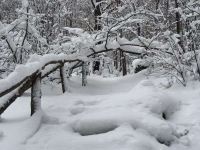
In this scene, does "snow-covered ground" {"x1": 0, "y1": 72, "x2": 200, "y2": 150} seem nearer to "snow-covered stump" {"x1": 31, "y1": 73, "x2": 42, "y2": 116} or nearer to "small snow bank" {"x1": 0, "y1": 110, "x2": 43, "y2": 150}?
"small snow bank" {"x1": 0, "y1": 110, "x2": 43, "y2": 150}

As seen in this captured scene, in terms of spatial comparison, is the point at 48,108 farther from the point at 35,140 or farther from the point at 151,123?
the point at 151,123

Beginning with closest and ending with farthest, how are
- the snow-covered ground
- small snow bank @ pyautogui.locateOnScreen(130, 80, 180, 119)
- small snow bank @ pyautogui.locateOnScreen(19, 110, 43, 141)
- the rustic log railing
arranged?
the snow-covered ground, small snow bank @ pyautogui.locateOnScreen(19, 110, 43, 141), the rustic log railing, small snow bank @ pyautogui.locateOnScreen(130, 80, 180, 119)

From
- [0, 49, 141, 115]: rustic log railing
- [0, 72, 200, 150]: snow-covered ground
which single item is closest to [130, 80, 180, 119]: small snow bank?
[0, 72, 200, 150]: snow-covered ground

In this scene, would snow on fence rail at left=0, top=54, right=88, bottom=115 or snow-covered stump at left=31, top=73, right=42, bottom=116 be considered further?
snow-covered stump at left=31, top=73, right=42, bottom=116

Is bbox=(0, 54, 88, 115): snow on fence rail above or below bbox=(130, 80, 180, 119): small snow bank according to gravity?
above

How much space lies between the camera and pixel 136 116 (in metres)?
4.53

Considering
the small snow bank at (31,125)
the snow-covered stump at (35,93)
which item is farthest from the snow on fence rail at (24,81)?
the small snow bank at (31,125)

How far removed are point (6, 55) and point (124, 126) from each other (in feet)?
14.4

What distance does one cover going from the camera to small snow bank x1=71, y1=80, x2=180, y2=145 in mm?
4367

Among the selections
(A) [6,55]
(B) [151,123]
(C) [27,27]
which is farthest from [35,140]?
(A) [6,55]

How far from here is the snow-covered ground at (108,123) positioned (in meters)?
4.12

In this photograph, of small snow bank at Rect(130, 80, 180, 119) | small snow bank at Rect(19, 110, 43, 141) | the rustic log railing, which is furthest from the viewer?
small snow bank at Rect(130, 80, 180, 119)

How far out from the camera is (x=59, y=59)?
5816 millimetres

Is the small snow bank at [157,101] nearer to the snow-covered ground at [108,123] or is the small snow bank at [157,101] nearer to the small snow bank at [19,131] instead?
the snow-covered ground at [108,123]
